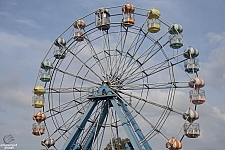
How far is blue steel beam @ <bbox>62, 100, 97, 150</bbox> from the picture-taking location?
24.0 m

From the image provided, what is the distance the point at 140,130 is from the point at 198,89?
14.8 ft

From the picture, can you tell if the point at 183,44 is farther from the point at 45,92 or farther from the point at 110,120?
the point at 45,92

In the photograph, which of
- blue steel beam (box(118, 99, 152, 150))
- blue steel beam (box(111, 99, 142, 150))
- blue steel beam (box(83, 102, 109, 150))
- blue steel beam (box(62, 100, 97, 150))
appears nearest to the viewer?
blue steel beam (box(111, 99, 142, 150))

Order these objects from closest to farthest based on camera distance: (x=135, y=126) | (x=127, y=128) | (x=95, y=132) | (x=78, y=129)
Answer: (x=127, y=128) < (x=135, y=126) < (x=78, y=129) < (x=95, y=132)

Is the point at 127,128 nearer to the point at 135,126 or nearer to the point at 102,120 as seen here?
the point at 135,126

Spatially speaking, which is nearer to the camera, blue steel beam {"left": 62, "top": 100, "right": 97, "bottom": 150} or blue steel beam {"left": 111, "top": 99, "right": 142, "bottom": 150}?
blue steel beam {"left": 111, "top": 99, "right": 142, "bottom": 150}

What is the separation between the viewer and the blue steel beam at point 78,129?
24016 mm

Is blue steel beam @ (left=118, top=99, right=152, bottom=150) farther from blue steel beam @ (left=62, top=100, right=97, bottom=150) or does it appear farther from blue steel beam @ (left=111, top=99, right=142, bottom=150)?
blue steel beam @ (left=62, top=100, right=97, bottom=150)

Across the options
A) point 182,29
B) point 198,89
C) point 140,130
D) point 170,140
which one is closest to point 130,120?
point 140,130

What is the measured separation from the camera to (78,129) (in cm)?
2414

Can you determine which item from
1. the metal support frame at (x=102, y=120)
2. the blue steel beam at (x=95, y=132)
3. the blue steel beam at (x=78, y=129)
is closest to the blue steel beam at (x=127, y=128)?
the metal support frame at (x=102, y=120)


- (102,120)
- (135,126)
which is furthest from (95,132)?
(135,126)

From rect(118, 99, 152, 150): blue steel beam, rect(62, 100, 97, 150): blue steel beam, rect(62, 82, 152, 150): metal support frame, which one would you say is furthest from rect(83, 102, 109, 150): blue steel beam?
rect(118, 99, 152, 150): blue steel beam

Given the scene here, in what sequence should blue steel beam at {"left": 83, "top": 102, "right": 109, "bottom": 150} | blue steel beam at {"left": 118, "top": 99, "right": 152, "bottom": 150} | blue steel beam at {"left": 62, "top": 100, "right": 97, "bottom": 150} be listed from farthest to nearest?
blue steel beam at {"left": 83, "top": 102, "right": 109, "bottom": 150}, blue steel beam at {"left": 62, "top": 100, "right": 97, "bottom": 150}, blue steel beam at {"left": 118, "top": 99, "right": 152, "bottom": 150}
